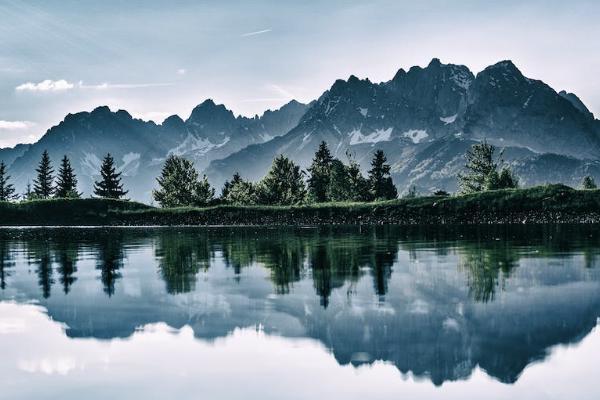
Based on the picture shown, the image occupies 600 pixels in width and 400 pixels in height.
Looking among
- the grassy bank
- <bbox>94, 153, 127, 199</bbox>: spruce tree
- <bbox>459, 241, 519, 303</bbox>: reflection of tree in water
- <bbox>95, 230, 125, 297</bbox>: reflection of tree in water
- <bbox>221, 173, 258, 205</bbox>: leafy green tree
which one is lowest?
<bbox>459, 241, 519, 303</bbox>: reflection of tree in water

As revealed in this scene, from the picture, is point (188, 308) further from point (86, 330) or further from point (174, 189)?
point (174, 189)

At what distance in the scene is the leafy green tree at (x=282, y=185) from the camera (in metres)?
136

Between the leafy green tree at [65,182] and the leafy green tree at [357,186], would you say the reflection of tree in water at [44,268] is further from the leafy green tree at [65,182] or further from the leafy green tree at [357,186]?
the leafy green tree at [65,182]

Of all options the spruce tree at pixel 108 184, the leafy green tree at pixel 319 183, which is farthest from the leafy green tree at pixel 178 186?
the leafy green tree at pixel 319 183

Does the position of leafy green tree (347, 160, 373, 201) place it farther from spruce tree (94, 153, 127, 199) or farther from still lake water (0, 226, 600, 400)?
still lake water (0, 226, 600, 400)

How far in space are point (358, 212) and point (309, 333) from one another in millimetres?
84053

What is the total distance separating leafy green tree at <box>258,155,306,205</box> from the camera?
13550cm

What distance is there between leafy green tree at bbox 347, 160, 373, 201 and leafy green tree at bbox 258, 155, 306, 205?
37.0ft

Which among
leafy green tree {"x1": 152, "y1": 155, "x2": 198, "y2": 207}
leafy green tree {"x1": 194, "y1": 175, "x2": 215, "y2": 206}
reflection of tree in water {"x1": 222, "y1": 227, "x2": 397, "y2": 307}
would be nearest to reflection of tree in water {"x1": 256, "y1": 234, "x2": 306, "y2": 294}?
reflection of tree in water {"x1": 222, "y1": 227, "x2": 397, "y2": 307}

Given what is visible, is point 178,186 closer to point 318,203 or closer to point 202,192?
point 202,192

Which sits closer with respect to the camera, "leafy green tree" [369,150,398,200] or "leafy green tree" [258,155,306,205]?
"leafy green tree" [258,155,306,205]

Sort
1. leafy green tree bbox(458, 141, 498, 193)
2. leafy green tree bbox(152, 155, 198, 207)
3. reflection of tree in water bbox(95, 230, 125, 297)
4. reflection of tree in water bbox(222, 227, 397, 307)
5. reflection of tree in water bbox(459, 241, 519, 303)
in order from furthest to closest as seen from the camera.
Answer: leafy green tree bbox(152, 155, 198, 207)
leafy green tree bbox(458, 141, 498, 193)
reflection of tree in water bbox(95, 230, 125, 297)
reflection of tree in water bbox(222, 227, 397, 307)
reflection of tree in water bbox(459, 241, 519, 303)

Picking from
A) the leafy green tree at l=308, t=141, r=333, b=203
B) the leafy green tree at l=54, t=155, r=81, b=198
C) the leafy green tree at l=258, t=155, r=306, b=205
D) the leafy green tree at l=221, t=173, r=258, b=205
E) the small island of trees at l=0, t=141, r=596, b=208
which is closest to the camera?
the small island of trees at l=0, t=141, r=596, b=208

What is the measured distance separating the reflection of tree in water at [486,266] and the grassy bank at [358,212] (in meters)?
45.4
